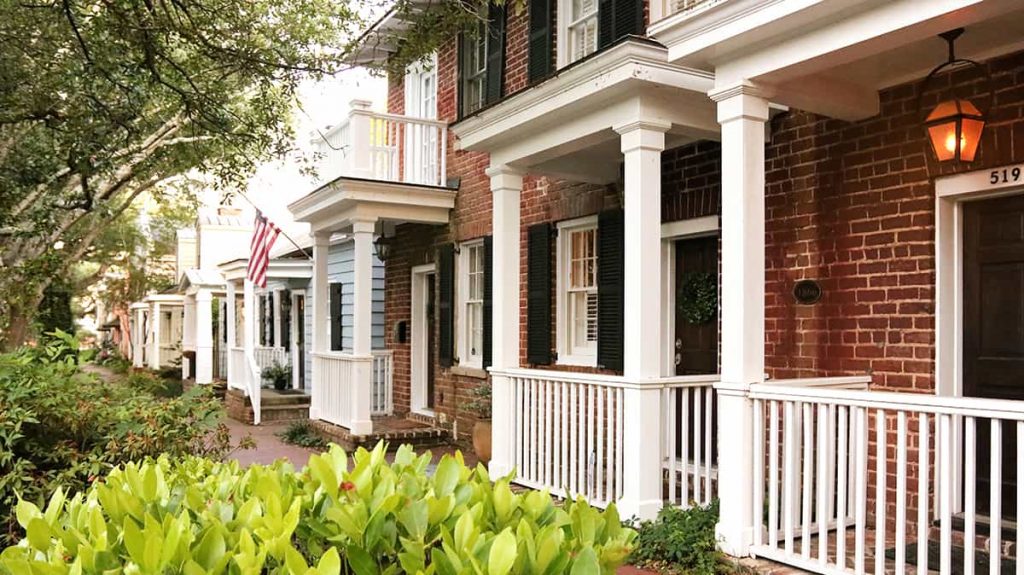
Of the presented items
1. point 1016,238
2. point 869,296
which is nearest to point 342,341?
point 869,296

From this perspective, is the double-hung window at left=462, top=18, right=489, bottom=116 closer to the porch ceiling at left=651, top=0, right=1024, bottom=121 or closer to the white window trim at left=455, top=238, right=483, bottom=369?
the white window trim at left=455, top=238, right=483, bottom=369

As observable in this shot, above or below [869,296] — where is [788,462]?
below

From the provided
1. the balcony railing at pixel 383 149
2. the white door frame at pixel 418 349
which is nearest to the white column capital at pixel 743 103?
the balcony railing at pixel 383 149

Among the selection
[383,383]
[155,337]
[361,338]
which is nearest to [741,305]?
[361,338]

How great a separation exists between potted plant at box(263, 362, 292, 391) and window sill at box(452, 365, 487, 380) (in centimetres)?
677

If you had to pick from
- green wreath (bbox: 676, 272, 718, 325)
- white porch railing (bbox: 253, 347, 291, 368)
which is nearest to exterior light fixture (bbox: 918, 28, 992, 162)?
green wreath (bbox: 676, 272, 718, 325)

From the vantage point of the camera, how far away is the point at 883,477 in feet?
13.7

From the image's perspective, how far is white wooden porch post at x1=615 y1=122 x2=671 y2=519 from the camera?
5.61 meters

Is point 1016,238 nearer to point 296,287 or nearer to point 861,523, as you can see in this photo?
point 861,523

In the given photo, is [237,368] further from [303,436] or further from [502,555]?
[502,555]

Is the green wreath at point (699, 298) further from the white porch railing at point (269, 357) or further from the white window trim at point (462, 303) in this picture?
the white porch railing at point (269, 357)

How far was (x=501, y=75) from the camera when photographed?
30.9 feet

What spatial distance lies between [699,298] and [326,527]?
17.4 feet

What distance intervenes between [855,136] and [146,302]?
27717 mm
